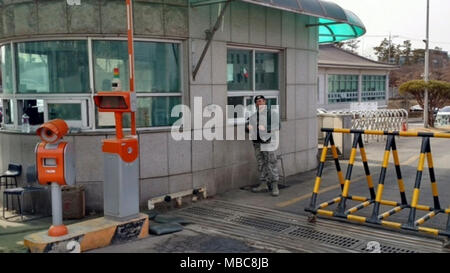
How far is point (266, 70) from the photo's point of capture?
32.2 ft

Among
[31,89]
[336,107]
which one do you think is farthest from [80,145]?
[336,107]

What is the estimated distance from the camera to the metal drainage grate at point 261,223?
21.8 ft

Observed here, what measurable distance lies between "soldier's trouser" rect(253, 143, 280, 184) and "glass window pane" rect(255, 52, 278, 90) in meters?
1.63

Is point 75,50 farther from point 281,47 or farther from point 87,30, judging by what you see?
point 281,47

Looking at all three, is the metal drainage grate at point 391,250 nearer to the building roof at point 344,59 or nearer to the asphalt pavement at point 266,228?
the asphalt pavement at point 266,228

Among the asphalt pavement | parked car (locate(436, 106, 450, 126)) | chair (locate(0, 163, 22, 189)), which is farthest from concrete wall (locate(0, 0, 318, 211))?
parked car (locate(436, 106, 450, 126))

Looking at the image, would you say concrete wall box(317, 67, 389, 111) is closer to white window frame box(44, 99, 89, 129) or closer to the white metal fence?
the white metal fence

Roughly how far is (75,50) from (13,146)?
205cm

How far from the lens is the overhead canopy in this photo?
7.73m

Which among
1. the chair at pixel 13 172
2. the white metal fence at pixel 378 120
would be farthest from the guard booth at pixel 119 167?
the white metal fence at pixel 378 120

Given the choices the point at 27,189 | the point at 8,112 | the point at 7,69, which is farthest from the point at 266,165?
the point at 7,69

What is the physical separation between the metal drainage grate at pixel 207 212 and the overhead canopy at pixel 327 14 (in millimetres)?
3334
